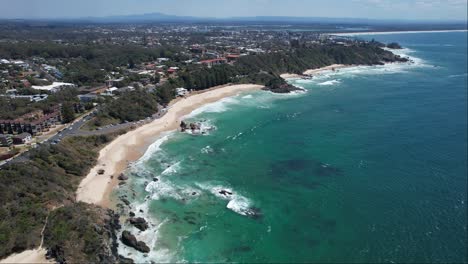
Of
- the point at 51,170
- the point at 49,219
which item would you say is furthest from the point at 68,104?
the point at 49,219

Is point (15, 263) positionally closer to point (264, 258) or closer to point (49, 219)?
point (49, 219)

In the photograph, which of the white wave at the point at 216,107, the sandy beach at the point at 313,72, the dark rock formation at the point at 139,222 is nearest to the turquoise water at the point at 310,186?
the white wave at the point at 216,107

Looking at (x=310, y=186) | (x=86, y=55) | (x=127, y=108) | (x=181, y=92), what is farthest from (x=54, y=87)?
(x=310, y=186)

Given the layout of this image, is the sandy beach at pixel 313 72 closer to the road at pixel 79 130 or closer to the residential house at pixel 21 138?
the road at pixel 79 130

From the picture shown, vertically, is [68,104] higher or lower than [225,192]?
higher

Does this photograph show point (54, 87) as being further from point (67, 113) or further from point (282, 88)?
point (282, 88)

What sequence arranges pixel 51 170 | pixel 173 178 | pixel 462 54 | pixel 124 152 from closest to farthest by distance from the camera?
pixel 51 170 < pixel 173 178 < pixel 124 152 < pixel 462 54
